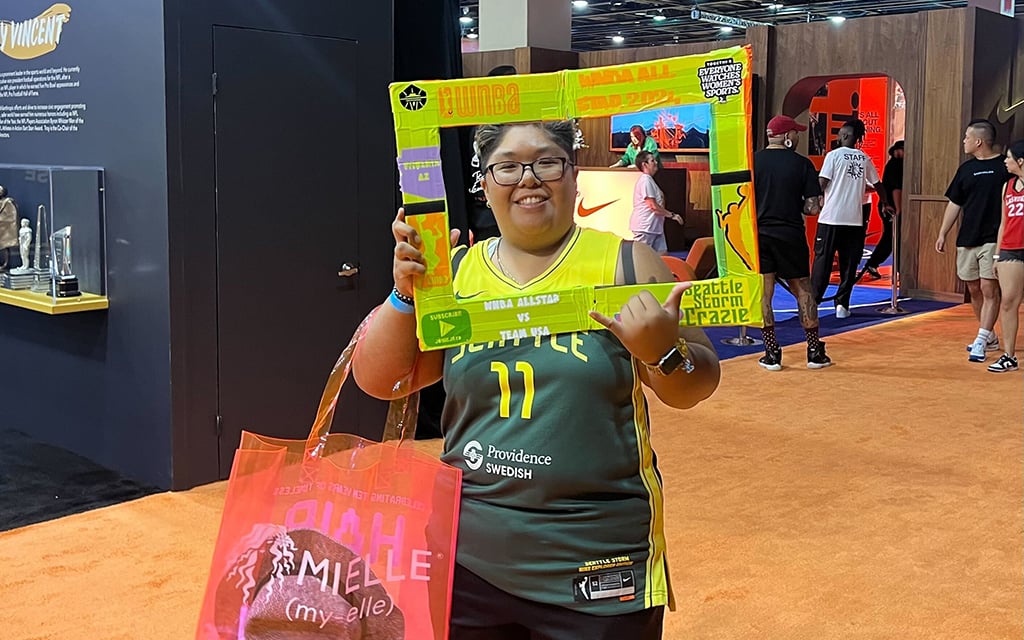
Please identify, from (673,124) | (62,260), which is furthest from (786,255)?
Result: (673,124)

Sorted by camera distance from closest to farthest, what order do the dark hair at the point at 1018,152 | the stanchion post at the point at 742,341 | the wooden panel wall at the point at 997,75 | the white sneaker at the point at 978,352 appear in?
1. the dark hair at the point at 1018,152
2. the white sneaker at the point at 978,352
3. the stanchion post at the point at 742,341
4. the wooden panel wall at the point at 997,75

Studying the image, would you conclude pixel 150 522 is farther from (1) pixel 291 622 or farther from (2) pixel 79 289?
(1) pixel 291 622

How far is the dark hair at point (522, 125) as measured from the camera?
1611 millimetres

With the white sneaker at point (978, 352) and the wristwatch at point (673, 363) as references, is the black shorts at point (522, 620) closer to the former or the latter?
the wristwatch at point (673, 363)

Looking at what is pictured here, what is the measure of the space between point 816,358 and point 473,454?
20.6 ft

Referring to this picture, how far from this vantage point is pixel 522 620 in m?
1.64

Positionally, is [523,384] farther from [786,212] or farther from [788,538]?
[786,212]

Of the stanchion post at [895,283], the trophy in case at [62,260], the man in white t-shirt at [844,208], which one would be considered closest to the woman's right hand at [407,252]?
the trophy in case at [62,260]

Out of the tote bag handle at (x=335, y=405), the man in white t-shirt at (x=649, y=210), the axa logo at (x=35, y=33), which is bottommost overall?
the tote bag handle at (x=335, y=405)

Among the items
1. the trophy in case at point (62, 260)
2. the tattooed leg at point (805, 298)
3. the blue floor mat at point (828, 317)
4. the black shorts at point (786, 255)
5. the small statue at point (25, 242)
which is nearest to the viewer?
the trophy in case at point (62, 260)

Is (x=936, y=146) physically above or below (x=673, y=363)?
above

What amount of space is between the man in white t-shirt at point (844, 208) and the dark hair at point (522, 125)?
28.4ft

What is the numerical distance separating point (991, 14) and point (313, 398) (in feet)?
28.9

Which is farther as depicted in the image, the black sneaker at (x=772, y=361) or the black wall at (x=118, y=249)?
the black sneaker at (x=772, y=361)
